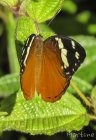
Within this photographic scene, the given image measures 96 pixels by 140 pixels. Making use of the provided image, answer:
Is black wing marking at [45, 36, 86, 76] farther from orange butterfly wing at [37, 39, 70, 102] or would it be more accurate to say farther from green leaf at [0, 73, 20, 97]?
green leaf at [0, 73, 20, 97]

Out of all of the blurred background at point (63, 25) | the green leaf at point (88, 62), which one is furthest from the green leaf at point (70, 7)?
the green leaf at point (88, 62)

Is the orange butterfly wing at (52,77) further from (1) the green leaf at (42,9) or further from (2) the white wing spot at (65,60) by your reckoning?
(1) the green leaf at (42,9)

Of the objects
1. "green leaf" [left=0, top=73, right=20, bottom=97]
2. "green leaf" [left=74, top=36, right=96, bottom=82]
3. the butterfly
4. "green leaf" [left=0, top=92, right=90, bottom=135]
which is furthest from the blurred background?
the butterfly

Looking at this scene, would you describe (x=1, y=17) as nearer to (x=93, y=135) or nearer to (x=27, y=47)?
(x=93, y=135)

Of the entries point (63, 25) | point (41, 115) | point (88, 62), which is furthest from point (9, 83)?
point (63, 25)

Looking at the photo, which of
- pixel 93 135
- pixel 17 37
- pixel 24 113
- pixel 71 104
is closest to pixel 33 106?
pixel 24 113

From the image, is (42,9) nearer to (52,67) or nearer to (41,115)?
(52,67)
